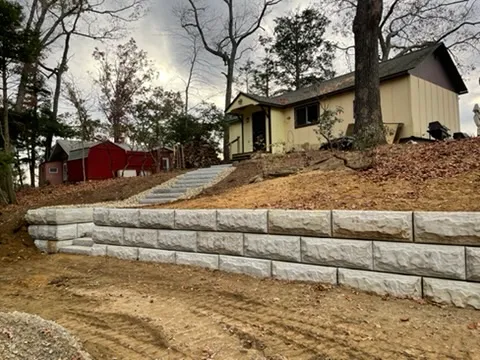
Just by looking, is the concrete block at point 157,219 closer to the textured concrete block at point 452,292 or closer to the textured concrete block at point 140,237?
the textured concrete block at point 140,237

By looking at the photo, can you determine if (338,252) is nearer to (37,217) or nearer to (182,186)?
(37,217)

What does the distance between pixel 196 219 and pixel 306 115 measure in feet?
38.7

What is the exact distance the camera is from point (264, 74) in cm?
2595

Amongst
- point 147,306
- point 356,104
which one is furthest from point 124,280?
point 356,104

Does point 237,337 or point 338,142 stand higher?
point 338,142

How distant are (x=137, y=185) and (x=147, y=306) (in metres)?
8.32

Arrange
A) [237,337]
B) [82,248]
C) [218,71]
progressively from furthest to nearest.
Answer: [218,71], [82,248], [237,337]

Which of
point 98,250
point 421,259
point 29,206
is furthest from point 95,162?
point 421,259

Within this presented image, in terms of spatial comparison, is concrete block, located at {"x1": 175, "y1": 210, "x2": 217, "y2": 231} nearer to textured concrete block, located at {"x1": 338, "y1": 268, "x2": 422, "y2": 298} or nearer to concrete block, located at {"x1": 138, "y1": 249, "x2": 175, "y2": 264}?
concrete block, located at {"x1": 138, "y1": 249, "x2": 175, "y2": 264}

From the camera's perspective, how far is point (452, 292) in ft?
9.52

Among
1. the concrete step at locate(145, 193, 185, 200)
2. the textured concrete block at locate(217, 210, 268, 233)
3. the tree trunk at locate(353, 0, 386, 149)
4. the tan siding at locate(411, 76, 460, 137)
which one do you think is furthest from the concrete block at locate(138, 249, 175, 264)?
the tan siding at locate(411, 76, 460, 137)

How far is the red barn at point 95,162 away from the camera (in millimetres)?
21609

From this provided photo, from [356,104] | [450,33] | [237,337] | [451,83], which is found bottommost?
[237,337]

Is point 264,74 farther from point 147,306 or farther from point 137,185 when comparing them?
point 147,306
